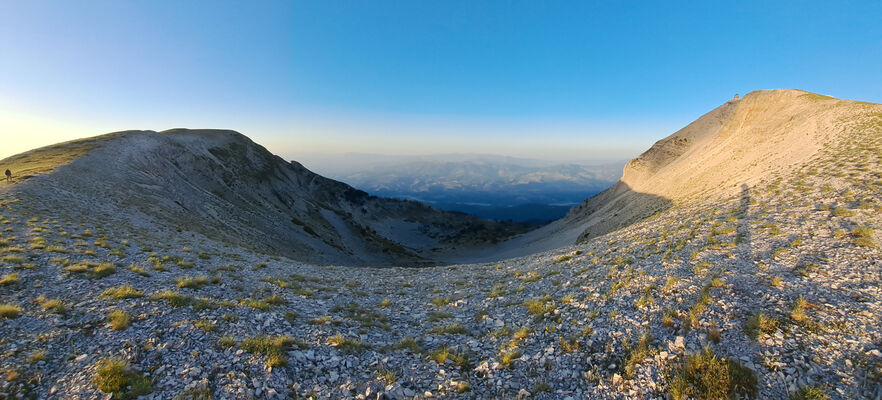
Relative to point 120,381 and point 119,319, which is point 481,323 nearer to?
point 120,381

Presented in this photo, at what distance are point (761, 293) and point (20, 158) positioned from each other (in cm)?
8271

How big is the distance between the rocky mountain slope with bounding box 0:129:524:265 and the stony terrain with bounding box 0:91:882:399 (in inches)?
603

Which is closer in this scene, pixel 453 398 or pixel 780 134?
pixel 453 398

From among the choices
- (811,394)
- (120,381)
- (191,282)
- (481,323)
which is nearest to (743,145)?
(811,394)

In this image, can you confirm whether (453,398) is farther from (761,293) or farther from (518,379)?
(761,293)

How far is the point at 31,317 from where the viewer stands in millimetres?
10398

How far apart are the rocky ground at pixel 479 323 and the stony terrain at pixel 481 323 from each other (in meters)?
0.06

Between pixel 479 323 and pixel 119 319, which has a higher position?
pixel 119 319

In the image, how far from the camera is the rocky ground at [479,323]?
795 centimetres

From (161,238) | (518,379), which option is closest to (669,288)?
(518,379)

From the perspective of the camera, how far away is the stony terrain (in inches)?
313

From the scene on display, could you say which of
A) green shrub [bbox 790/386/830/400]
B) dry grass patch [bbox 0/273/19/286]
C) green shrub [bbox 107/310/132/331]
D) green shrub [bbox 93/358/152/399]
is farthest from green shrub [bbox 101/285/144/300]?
green shrub [bbox 790/386/830/400]

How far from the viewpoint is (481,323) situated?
13688mm

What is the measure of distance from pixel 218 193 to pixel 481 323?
6147cm
